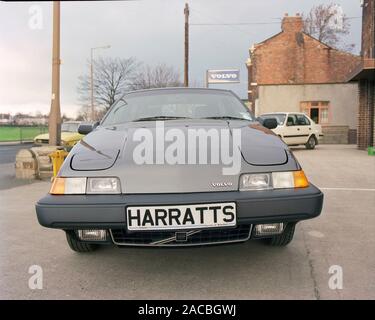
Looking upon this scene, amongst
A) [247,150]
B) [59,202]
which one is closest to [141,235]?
[59,202]

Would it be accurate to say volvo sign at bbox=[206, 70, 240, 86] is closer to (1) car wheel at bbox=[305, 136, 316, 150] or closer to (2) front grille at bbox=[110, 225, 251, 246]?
(1) car wheel at bbox=[305, 136, 316, 150]

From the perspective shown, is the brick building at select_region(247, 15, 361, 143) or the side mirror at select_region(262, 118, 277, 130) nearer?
the side mirror at select_region(262, 118, 277, 130)

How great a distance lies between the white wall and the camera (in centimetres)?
2064

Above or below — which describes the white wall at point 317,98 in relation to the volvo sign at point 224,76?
below

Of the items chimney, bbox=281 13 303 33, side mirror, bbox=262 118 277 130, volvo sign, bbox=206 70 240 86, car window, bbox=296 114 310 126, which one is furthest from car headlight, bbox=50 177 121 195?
volvo sign, bbox=206 70 240 86

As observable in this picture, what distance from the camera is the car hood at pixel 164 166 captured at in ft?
7.64

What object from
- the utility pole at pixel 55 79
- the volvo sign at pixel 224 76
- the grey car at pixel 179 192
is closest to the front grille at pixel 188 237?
the grey car at pixel 179 192

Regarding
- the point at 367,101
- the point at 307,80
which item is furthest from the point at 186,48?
the point at 367,101

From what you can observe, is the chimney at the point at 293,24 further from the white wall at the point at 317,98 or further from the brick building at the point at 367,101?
the brick building at the point at 367,101

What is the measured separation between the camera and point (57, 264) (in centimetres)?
290

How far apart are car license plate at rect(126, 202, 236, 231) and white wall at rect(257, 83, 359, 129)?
780 inches

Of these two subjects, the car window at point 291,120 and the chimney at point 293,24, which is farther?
the chimney at point 293,24

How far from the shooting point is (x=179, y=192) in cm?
230
